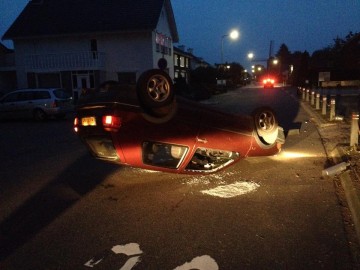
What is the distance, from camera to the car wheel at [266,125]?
21.2 ft

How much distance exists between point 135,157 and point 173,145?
583 mm

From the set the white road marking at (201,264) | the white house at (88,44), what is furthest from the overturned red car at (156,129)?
the white house at (88,44)

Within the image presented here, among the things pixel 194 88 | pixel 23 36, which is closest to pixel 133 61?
pixel 194 88

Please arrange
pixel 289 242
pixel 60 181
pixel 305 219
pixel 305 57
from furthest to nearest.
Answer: pixel 305 57 → pixel 60 181 → pixel 305 219 → pixel 289 242

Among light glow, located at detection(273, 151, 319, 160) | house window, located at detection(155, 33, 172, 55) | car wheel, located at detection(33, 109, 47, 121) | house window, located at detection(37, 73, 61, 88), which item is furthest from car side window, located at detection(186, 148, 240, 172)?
house window, located at detection(37, 73, 61, 88)

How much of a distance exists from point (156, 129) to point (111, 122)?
0.66 m

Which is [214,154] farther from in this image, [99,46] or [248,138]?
[99,46]

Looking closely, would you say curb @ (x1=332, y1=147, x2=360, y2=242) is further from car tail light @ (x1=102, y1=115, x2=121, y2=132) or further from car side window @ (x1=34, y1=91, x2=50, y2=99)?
car side window @ (x1=34, y1=91, x2=50, y2=99)

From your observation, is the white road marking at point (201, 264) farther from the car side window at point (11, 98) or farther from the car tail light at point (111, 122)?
the car side window at point (11, 98)

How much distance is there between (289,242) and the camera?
383cm

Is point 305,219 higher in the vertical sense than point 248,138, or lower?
lower

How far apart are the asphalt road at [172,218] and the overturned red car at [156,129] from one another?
1.63ft

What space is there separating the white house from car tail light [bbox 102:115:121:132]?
2546 centimetres

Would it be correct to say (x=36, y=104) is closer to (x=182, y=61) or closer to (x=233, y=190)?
(x=233, y=190)
